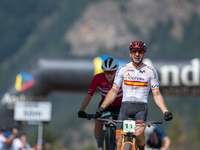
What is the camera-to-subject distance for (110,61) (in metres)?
6.37

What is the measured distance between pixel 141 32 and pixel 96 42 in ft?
54.4

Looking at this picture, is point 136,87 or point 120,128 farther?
point 136,87

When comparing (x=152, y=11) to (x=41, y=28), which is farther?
(x=41, y=28)

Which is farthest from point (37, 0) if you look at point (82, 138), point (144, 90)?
point (144, 90)

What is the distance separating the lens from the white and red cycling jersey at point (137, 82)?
5.65 metres

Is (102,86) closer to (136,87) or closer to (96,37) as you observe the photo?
(136,87)

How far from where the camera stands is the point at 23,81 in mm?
16094

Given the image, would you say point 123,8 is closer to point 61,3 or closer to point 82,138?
point 61,3

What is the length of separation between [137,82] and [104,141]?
955 mm

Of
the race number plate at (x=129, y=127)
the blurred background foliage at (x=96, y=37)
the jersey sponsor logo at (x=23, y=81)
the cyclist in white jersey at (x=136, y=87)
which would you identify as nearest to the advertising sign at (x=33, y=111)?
the jersey sponsor logo at (x=23, y=81)

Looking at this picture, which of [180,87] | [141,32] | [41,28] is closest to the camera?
[180,87]

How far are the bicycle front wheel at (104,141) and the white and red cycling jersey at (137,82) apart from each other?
0.55m

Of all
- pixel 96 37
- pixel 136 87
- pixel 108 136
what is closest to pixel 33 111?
pixel 108 136

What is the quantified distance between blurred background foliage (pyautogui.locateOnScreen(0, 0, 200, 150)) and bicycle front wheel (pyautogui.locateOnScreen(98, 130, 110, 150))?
8743cm
